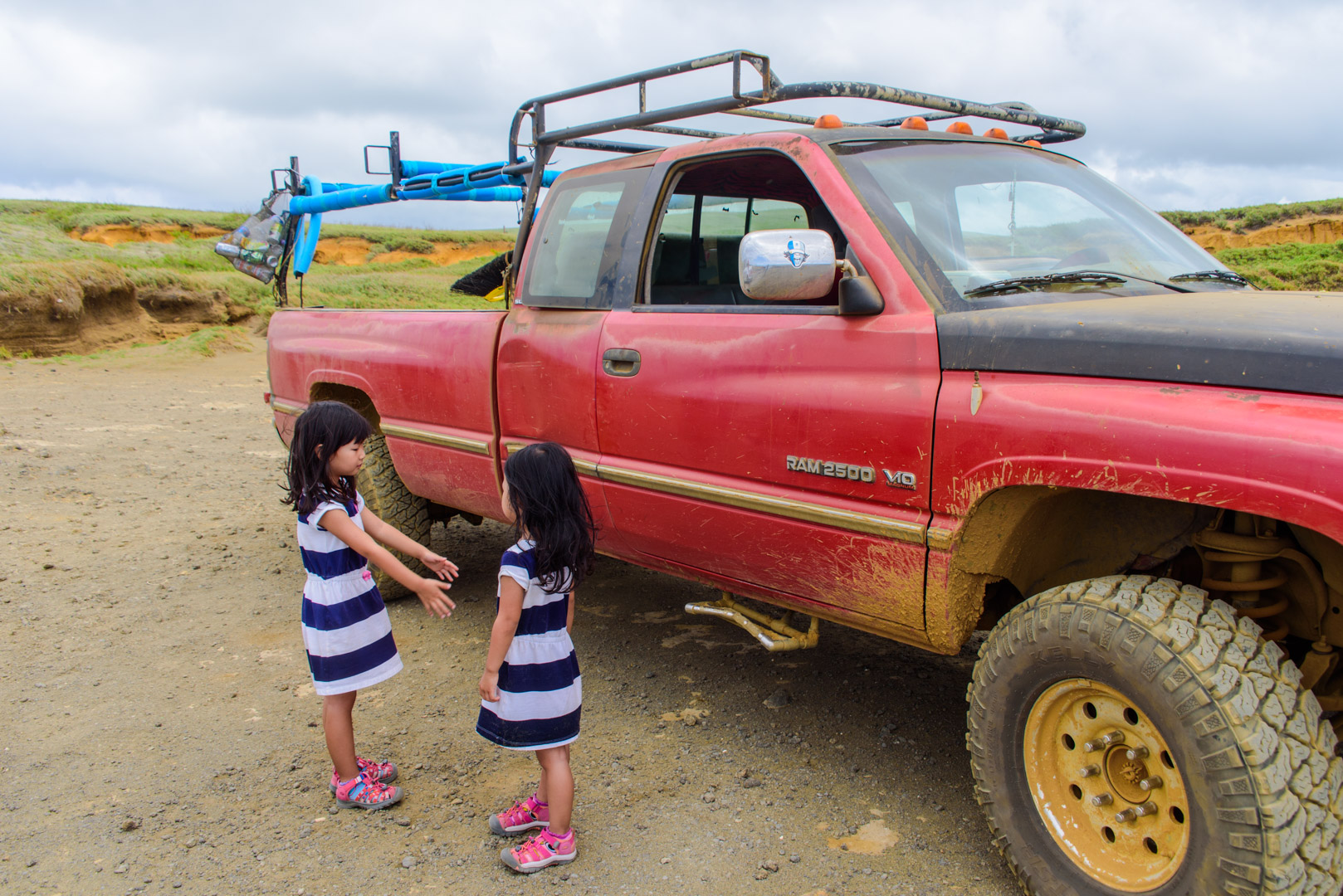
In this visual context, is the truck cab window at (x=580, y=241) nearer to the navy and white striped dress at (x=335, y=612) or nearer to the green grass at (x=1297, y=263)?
the navy and white striped dress at (x=335, y=612)

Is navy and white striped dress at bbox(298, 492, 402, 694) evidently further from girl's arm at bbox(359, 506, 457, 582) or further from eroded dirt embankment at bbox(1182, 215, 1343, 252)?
eroded dirt embankment at bbox(1182, 215, 1343, 252)

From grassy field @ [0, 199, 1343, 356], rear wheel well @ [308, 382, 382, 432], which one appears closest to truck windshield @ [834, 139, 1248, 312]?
rear wheel well @ [308, 382, 382, 432]

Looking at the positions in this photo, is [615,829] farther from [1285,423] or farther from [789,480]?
[1285,423]

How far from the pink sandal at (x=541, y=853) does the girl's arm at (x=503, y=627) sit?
18.0 inches

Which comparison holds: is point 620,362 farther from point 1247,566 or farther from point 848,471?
point 1247,566

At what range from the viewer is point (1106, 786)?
92.0 inches

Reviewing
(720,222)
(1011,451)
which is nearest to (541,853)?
(1011,451)

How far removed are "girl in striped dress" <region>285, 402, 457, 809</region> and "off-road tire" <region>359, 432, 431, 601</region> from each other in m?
1.65

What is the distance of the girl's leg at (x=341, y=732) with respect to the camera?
311 centimetres

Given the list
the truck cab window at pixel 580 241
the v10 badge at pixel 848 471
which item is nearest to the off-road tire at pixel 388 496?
the truck cab window at pixel 580 241

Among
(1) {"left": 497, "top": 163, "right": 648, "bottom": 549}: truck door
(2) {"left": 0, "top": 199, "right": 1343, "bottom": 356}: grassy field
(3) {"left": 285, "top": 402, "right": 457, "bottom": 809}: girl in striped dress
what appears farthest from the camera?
(2) {"left": 0, "top": 199, "right": 1343, "bottom": 356}: grassy field

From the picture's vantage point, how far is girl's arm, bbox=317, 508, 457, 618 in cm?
277

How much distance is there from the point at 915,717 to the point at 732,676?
77 centimetres

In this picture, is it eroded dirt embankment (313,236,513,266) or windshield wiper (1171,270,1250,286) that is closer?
windshield wiper (1171,270,1250,286)
